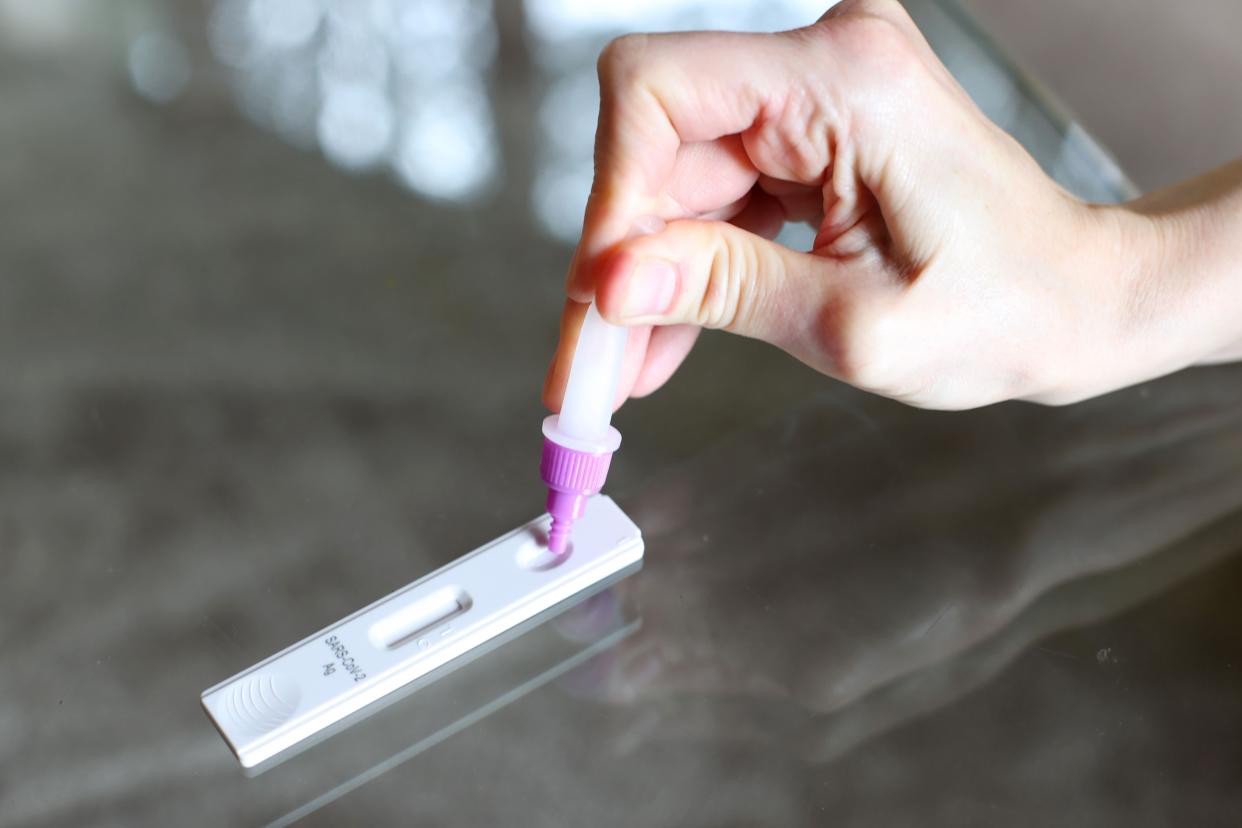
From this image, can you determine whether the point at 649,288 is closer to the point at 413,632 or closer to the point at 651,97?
the point at 651,97

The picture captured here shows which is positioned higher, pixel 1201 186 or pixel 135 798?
pixel 1201 186

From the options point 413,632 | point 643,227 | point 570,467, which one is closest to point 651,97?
point 643,227

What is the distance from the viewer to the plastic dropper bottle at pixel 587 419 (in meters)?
0.57

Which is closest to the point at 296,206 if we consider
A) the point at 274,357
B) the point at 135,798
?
the point at 274,357

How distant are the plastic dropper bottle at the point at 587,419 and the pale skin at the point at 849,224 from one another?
2 centimetres

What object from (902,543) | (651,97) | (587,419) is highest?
(651,97)

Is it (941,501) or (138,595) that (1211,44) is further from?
(138,595)

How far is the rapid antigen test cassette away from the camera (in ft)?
1.81

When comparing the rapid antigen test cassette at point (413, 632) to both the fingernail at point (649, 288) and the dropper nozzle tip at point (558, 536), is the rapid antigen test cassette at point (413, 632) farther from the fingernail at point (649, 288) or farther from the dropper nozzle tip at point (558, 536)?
the fingernail at point (649, 288)

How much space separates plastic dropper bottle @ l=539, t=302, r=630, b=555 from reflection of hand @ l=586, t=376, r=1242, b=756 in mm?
80

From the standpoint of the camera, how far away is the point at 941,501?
2.19 ft

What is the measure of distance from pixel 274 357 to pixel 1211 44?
3.65ft

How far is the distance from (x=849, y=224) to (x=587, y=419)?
16 cm

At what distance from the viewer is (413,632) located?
0.59 m
